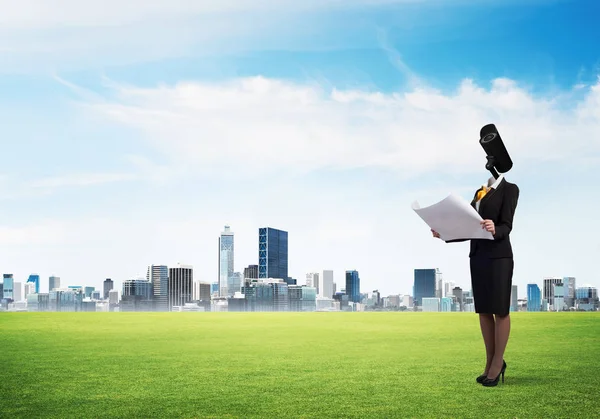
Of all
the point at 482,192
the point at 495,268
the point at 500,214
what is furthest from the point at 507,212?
the point at 495,268

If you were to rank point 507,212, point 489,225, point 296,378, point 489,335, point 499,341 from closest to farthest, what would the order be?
1. point 489,225
2. point 507,212
3. point 499,341
4. point 489,335
5. point 296,378

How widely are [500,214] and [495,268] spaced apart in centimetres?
60

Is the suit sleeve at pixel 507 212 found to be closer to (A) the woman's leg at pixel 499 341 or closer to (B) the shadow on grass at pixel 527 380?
(A) the woman's leg at pixel 499 341

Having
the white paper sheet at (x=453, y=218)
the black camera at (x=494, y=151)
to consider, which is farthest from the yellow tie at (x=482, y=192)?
the white paper sheet at (x=453, y=218)

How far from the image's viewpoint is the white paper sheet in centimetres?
649

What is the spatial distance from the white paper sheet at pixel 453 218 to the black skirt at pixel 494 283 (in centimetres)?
45

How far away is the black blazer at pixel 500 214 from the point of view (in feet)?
23.1

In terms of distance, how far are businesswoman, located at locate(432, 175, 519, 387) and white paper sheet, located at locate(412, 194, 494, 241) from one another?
0.69 feet

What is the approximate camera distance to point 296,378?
7977mm

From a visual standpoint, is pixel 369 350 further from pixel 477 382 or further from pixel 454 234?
pixel 454 234

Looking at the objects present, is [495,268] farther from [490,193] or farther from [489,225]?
[490,193]

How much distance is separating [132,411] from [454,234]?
12.4ft

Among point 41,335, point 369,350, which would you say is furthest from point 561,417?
point 41,335

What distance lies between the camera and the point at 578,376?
26.2 ft
